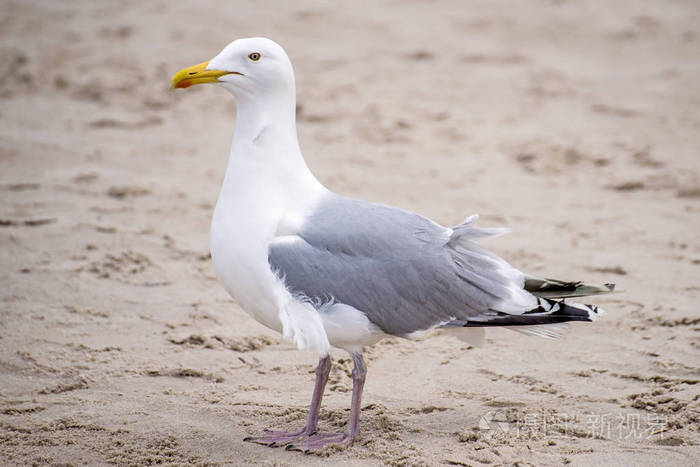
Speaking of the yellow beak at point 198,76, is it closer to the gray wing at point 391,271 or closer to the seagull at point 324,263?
the seagull at point 324,263

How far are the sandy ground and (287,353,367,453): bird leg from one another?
0.06 m

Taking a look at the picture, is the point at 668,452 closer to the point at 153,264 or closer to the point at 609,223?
the point at 609,223

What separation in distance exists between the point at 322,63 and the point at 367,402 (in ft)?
15.7

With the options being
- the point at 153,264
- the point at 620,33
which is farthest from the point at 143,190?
the point at 620,33

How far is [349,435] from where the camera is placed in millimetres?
3146

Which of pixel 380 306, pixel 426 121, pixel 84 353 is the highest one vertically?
pixel 426 121

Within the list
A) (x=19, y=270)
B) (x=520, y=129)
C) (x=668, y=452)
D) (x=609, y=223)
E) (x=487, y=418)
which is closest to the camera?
(x=668, y=452)

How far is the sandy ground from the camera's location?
329cm

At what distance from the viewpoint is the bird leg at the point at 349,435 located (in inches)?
123

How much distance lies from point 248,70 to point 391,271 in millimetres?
924

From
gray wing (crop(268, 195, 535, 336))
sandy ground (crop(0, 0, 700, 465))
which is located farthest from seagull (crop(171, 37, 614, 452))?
sandy ground (crop(0, 0, 700, 465))

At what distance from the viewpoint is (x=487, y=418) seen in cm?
332

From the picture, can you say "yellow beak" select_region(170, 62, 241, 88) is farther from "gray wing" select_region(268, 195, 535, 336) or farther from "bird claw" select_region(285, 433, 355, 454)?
"bird claw" select_region(285, 433, 355, 454)

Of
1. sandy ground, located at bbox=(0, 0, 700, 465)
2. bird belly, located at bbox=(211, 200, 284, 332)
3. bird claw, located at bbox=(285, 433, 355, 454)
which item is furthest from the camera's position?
sandy ground, located at bbox=(0, 0, 700, 465)
